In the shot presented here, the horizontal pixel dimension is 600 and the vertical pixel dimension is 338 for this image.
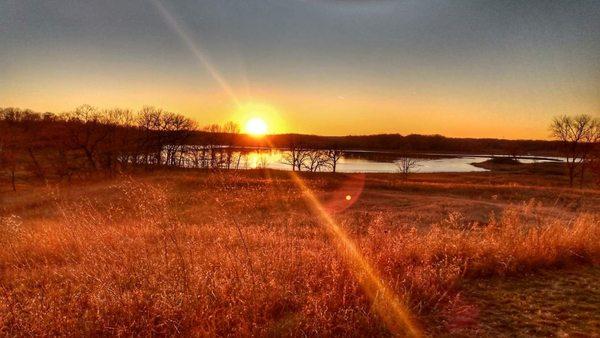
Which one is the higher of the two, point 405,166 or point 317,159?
point 317,159

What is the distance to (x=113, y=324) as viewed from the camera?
357cm

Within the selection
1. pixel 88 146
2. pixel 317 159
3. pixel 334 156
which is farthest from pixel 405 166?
pixel 88 146

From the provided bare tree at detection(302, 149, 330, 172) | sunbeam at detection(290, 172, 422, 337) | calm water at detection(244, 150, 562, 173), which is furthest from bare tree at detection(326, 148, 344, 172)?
sunbeam at detection(290, 172, 422, 337)

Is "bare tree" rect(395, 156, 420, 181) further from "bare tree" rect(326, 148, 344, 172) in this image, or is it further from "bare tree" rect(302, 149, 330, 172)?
"bare tree" rect(302, 149, 330, 172)

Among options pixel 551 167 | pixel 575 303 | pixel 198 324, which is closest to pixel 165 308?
pixel 198 324

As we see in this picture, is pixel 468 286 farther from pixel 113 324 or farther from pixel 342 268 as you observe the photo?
pixel 113 324

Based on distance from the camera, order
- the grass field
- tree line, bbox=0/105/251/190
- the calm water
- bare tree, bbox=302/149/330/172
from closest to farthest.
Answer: the grass field
tree line, bbox=0/105/251/190
bare tree, bbox=302/149/330/172
the calm water

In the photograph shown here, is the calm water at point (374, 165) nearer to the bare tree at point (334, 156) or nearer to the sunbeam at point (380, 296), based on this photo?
the bare tree at point (334, 156)

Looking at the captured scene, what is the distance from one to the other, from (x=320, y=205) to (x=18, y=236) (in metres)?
19.6

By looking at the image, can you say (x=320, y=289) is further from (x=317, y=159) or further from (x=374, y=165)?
(x=374, y=165)

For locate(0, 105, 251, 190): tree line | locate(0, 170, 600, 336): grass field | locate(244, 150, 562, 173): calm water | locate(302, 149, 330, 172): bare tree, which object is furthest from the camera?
locate(244, 150, 562, 173): calm water

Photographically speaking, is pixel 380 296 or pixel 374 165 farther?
pixel 374 165

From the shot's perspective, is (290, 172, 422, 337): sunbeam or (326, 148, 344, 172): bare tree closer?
(290, 172, 422, 337): sunbeam

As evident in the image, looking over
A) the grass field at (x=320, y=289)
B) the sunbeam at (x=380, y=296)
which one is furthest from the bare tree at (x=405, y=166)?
the sunbeam at (x=380, y=296)
